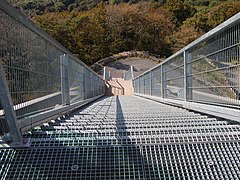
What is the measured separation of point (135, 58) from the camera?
38625 millimetres

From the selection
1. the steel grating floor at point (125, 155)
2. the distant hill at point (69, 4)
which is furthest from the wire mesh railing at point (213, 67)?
the distant hill at point (69, 4)

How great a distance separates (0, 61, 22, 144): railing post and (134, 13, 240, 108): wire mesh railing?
219 cm

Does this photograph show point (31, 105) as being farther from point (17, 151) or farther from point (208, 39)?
point (208, 39)

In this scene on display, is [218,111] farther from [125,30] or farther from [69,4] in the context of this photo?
[69,4]

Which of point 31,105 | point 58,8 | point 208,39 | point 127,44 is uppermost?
point 58,8

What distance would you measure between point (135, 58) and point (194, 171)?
Answer: 120 feet

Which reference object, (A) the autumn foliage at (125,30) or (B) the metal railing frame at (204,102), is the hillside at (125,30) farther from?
(B) the metal railing frame at (204,102)

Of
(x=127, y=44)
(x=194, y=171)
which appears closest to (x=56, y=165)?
(x=194, y=171)

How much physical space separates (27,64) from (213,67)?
2.38m

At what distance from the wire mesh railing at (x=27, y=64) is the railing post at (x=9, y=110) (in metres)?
0.03

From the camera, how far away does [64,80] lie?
5.35 m

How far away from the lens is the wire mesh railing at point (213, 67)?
11.0 feet

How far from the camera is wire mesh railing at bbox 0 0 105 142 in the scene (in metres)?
2.60

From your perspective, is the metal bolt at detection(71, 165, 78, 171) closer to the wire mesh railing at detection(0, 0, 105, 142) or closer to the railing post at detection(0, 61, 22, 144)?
the railing post at detection(0, 61, 22, 144)
